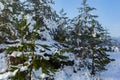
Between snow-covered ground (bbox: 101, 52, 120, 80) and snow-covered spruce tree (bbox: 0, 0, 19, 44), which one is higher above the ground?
snow-covered spruce tree (bbox: 0, 0, 19, 44)

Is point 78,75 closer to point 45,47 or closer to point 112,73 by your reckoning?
point 112,73

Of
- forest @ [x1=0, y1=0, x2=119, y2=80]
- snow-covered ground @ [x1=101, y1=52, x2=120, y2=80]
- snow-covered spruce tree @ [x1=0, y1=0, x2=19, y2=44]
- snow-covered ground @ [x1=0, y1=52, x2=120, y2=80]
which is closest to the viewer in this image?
forest @ [x1=0, y1=0, x2=119, y2=80]

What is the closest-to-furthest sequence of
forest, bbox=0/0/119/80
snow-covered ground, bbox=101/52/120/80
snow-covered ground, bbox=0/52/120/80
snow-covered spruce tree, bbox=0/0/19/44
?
1. forest, bbox=0/0/119/80
2. snow-covered ground, bbox=0/52/120/80
3. snow-covered ground, bbox=101/52/120/80
4. snow-covered spruce tree, bbox=0/0/19/44

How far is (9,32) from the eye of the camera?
80.6 ft

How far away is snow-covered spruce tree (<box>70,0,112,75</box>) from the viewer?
73.8 feet

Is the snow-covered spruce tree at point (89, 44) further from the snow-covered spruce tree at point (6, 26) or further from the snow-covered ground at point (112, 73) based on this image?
the snow-covered spruce tree at point (6, 26)

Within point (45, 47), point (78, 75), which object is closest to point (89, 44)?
point (78, 75)

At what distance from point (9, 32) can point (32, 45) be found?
65.9 ft

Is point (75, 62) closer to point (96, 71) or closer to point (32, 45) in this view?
point (96, 71)

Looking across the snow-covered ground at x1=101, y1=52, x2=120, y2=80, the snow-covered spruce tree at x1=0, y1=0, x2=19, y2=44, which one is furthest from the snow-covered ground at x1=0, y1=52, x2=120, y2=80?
the snow-covered spruce tree at x1=0, y1=0, x2=19, y2=44

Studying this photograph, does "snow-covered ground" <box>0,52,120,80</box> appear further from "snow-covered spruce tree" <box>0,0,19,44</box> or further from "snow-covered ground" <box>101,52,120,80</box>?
"snow-covered spruce tree" <box>0,0,19,44</box>

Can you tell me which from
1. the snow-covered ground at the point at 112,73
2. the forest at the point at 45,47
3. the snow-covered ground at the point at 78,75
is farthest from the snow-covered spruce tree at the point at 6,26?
the snow-covered ground at the point at 112,73

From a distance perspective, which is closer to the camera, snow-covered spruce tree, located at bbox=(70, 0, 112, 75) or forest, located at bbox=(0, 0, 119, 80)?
forest, located at bbox=(0, 0, 119, 80)

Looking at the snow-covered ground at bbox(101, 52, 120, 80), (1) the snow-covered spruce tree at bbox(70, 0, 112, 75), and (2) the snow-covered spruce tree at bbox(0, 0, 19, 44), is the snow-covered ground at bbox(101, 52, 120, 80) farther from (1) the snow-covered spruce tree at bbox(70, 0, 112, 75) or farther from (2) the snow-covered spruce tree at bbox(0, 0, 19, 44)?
(2) the snow-covered spruce tree at bbox(0, 0, 19, 44)
